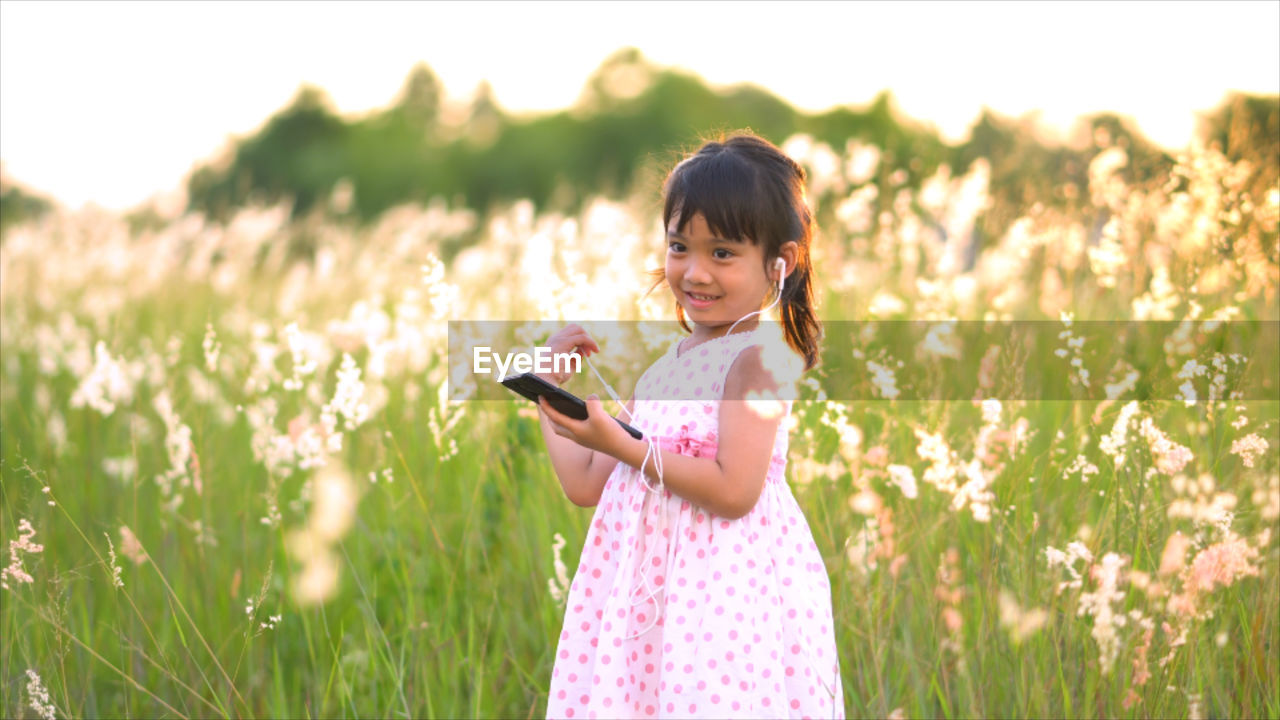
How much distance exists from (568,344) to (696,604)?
0.55 meters

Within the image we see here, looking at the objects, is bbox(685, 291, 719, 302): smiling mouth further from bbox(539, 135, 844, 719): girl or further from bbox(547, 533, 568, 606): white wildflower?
bbox(547, 533, 568, 606): white wildflower

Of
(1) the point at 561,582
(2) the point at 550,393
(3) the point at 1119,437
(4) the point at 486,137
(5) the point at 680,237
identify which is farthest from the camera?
(4) the point at 486,137

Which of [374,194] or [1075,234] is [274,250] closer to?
[1075,234]

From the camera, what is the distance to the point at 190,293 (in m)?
7.34

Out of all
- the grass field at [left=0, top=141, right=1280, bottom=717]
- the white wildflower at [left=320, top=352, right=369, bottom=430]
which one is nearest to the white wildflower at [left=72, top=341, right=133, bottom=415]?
the grass field at [left=0, top=141, right=1280, bottom=717]

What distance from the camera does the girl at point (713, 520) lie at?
6.68 feet

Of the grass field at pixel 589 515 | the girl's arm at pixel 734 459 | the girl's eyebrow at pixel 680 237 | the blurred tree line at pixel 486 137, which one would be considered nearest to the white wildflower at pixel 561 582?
the grass field at pixel 589 515

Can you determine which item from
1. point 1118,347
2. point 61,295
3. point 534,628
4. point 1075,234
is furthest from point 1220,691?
point 61,295

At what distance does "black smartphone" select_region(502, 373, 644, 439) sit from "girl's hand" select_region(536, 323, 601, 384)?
0.80ft

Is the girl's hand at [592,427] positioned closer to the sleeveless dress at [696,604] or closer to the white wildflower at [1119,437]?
the sleeveless dress at [696,604]

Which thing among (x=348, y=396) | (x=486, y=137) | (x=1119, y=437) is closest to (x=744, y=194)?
(x=1119, y=437)

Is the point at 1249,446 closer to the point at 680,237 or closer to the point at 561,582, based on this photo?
the point at 680,237
